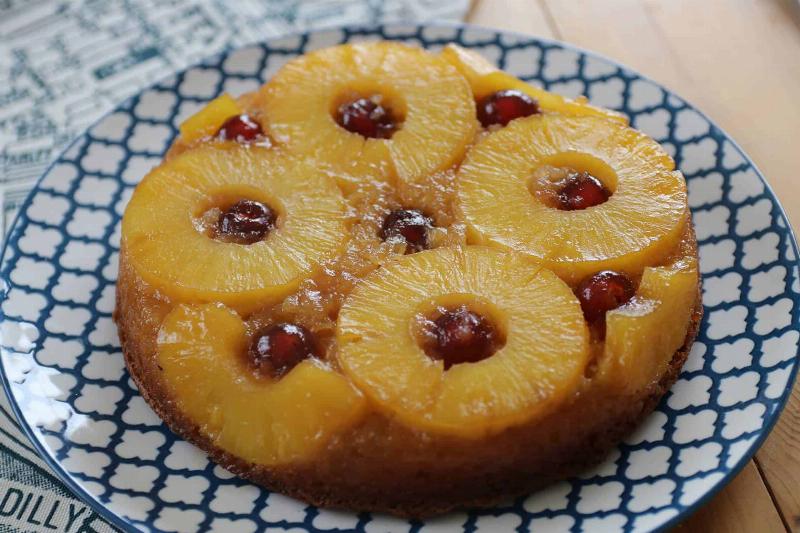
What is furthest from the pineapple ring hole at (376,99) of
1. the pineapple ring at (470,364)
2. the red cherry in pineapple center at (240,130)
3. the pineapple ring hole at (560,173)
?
the pineapple ring at (470,364)

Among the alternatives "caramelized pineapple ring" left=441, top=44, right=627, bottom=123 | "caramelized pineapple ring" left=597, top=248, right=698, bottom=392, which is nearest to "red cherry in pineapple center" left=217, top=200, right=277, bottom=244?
"caramelized pineapple ring" left=441, top=44, right=627, bottom=123

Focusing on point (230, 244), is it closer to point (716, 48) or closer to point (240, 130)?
point (240, 130)

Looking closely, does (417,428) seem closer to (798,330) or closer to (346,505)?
(346,505)

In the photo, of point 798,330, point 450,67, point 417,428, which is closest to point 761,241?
point 798,330

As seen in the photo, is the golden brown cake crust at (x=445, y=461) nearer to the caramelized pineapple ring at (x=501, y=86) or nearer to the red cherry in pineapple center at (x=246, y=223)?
the red cherry in pineapple center at (x=246, y=223)

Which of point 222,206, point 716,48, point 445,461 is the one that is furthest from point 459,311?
point 716,48
